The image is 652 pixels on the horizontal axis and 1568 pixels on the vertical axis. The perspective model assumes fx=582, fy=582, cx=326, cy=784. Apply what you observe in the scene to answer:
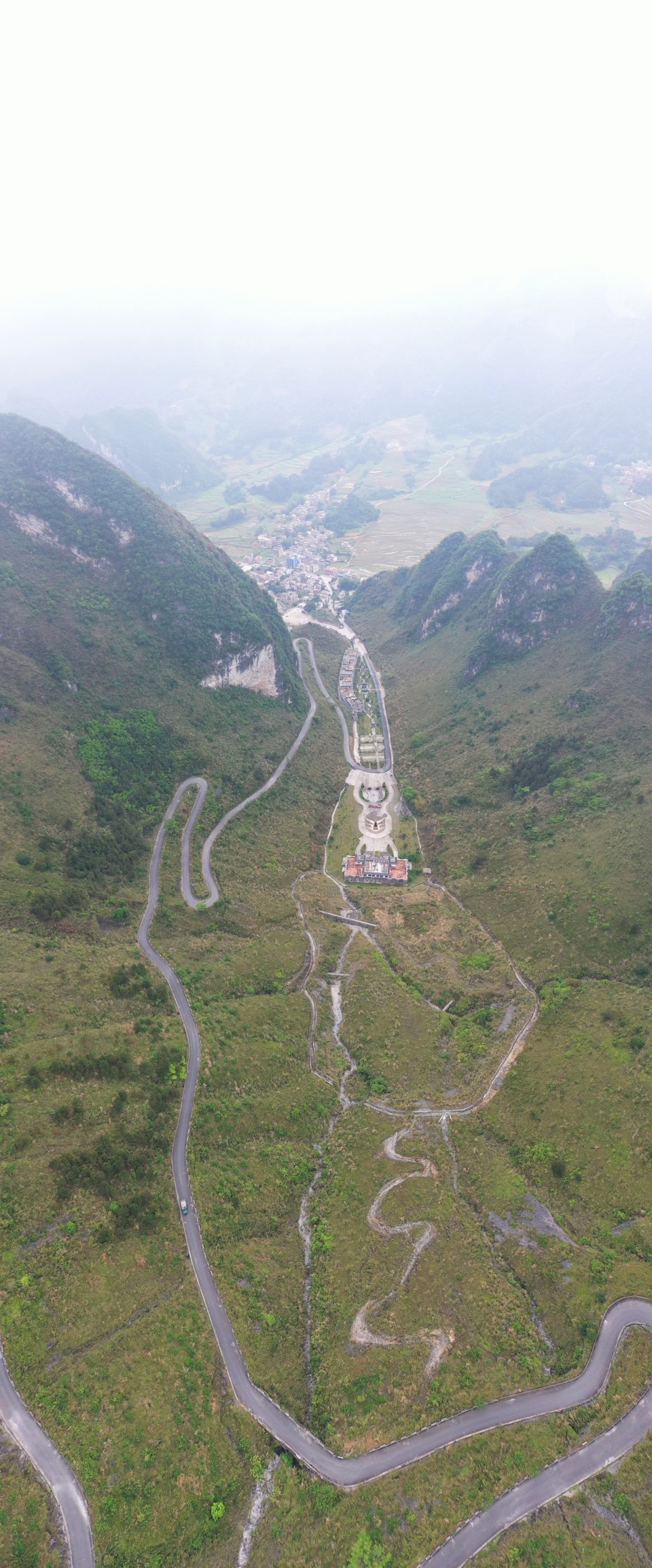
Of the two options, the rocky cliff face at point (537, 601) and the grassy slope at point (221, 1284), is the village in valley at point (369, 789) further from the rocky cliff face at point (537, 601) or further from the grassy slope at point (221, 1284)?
the grassy slope at point (221, 1284)

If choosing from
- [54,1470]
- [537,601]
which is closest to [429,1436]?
[54,1470]

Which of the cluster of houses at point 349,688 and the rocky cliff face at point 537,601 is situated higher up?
the rocky cliff face at point 537,601

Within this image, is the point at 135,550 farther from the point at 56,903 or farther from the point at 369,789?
the point at 56,903

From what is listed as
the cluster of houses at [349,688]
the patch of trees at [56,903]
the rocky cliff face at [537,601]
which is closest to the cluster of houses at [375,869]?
the patch of trees at [56,903]

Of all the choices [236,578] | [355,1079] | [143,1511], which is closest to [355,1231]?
[355,1079]

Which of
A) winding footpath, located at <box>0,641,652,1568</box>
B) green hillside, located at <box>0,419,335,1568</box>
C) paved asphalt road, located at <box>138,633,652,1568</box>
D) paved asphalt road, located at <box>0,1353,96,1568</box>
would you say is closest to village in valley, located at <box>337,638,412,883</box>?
green hillside, located at <box>0,419,335,1568</box>

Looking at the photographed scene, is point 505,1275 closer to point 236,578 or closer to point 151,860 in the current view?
point 151,860

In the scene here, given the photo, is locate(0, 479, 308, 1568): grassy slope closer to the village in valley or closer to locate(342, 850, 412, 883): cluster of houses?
locate(342, 850, 412, 883): cluster of houses

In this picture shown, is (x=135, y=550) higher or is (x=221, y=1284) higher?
(x=135, y=550)
